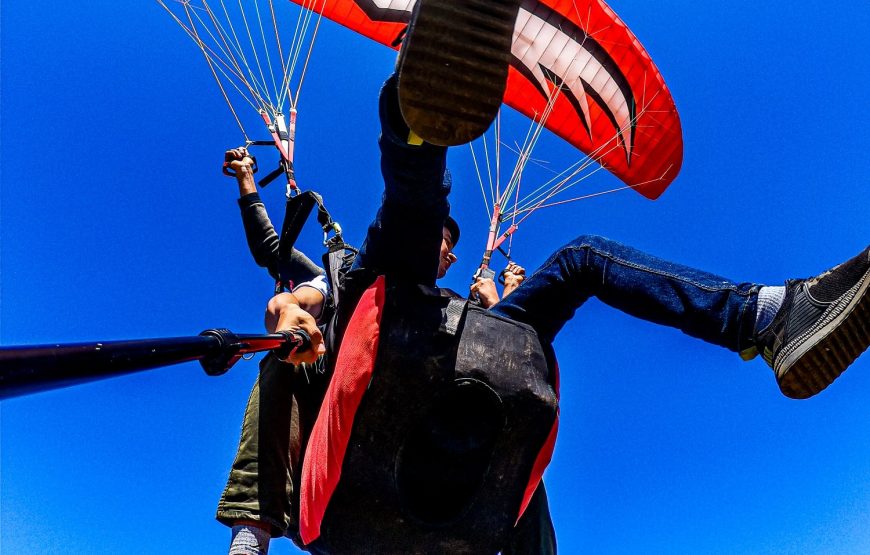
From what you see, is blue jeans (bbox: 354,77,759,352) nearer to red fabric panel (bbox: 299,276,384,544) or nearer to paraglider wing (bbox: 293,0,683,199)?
red fabric panel (bbox: 299,276,384,544)

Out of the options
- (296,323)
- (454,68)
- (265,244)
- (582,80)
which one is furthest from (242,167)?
(582,80)

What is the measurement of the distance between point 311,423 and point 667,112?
509 centimetres

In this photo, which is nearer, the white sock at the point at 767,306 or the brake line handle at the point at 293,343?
the brake line handle at the point at 293,343

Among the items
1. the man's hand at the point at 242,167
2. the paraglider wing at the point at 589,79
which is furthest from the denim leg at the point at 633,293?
the paraglider wing at the point at 589,79

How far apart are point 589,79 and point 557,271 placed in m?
4.94

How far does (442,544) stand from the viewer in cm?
254

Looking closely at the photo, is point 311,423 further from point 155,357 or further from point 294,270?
point 155,357

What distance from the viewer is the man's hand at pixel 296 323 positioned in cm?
226

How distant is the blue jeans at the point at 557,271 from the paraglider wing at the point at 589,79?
3794 millimetres

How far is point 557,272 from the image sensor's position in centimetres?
270

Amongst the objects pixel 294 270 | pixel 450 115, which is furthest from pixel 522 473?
pixel 294 270

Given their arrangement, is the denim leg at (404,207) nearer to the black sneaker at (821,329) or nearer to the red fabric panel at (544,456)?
the red fabric panel at (544,456)

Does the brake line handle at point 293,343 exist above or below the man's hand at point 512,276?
below

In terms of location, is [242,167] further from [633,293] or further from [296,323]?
[633,293]
